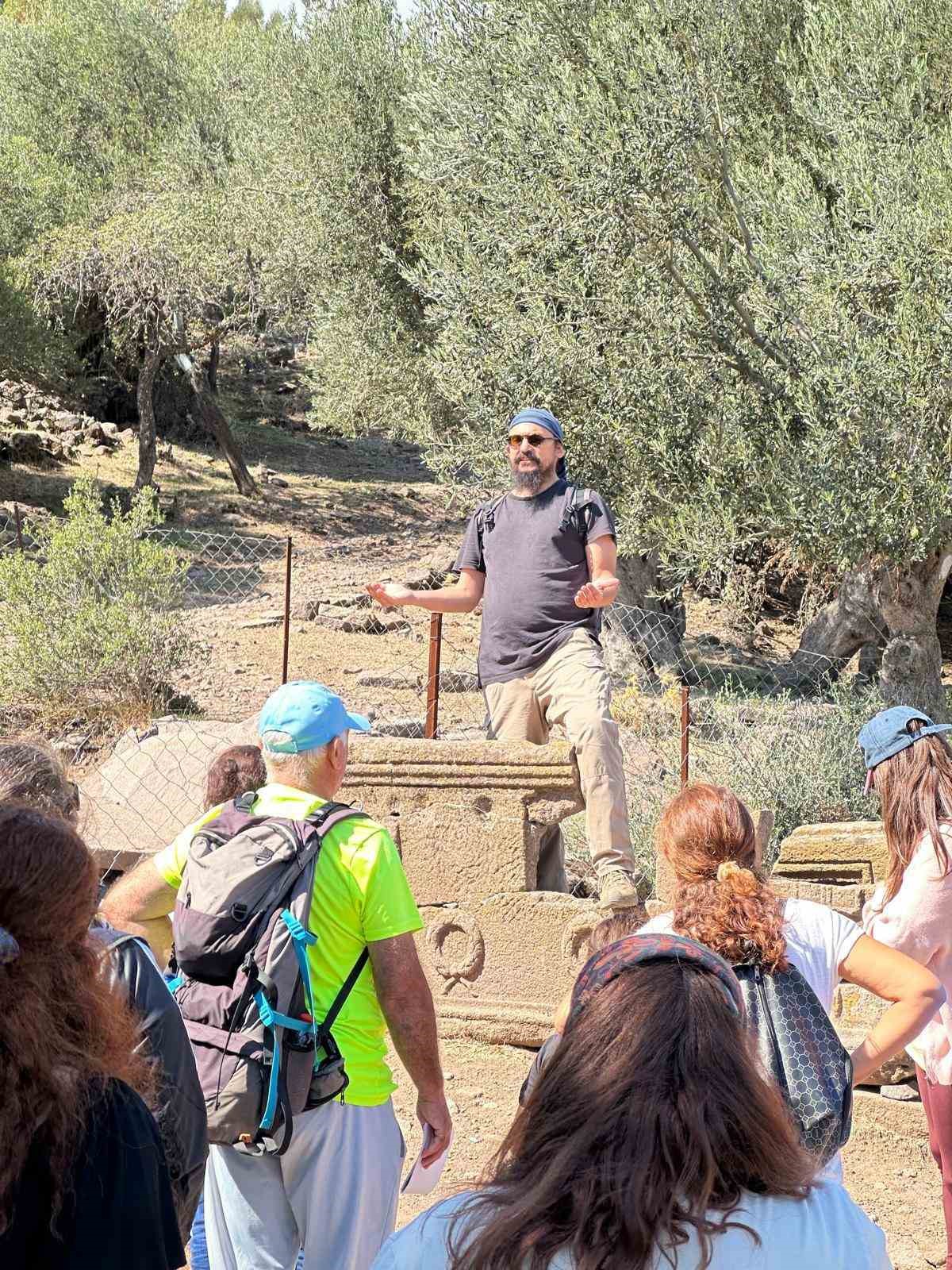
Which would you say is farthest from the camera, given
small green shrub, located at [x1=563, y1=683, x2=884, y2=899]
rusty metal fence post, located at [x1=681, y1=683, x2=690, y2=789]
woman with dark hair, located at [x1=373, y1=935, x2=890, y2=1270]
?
small green shrub, located at [x1=563, y1=683, x2=884, y2=899]

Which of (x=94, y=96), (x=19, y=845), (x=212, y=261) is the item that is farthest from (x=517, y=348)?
(x=94, y=96)

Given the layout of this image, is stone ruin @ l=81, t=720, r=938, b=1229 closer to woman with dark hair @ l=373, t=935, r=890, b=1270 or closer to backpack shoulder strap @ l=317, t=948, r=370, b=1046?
backpack shoulder strap @ l=317, t=948, r=370, b=1046

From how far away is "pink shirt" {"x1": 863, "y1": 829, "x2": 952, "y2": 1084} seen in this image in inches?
133

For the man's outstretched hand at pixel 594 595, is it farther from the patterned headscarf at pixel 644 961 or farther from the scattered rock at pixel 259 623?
the scattered rock at pixel 259 623

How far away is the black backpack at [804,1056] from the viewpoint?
2402 mm

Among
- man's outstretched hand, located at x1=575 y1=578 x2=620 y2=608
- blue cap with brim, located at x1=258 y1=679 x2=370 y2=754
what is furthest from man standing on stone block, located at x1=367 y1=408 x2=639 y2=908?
blue cap with brim, located at x1=258 y1=679 x2=370 y2=754

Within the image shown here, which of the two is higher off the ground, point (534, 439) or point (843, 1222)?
point (534, 439)

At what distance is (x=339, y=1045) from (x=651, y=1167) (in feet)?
4.99

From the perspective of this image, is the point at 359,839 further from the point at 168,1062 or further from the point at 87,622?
the point at 87,622

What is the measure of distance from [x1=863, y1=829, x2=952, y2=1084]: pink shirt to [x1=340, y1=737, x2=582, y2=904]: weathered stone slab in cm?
231

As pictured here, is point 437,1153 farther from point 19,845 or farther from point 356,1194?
point 19,845

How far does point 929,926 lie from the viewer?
133 inches

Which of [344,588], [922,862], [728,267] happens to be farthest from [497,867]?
[344,588]

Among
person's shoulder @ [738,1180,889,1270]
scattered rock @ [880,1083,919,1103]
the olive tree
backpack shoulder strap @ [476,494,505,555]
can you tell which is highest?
the olive tree
